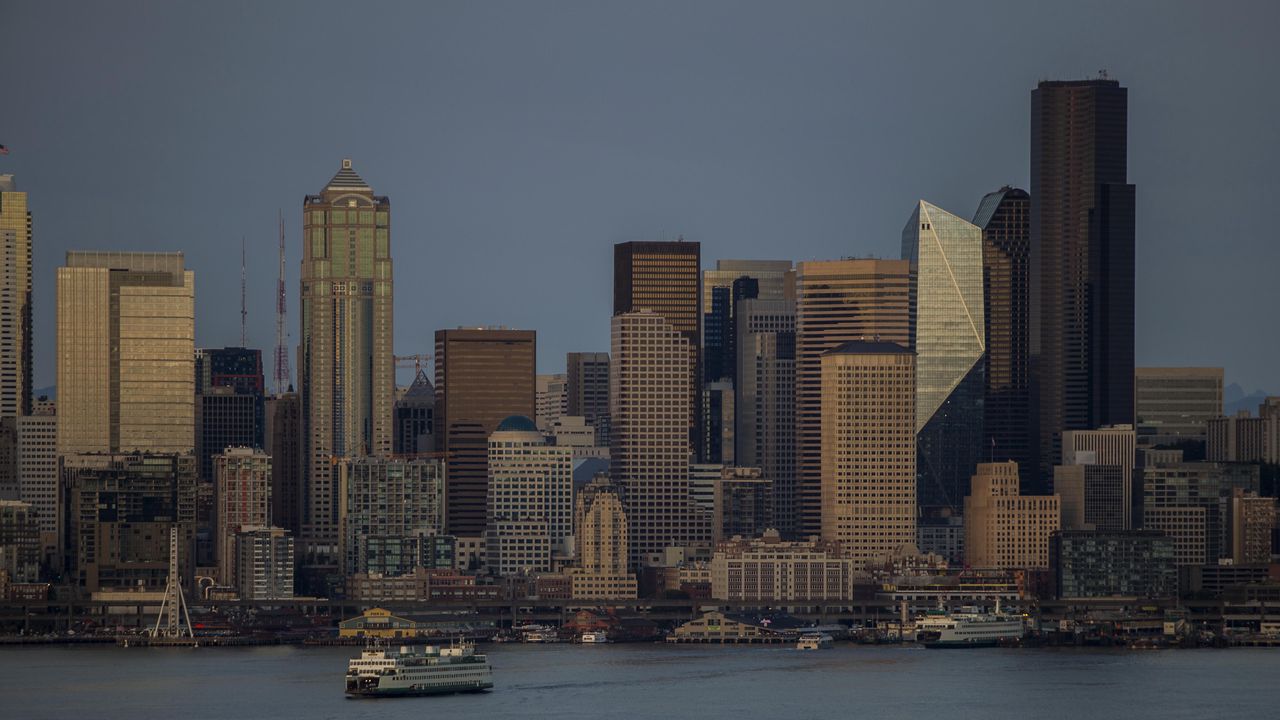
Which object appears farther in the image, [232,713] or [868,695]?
[868,695]

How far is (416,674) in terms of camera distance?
193 m

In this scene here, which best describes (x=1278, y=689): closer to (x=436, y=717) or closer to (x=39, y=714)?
(x=436, y=717)

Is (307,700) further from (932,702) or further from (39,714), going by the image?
(932,702)

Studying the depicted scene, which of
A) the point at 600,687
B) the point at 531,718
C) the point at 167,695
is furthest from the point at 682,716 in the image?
the point at 167,695

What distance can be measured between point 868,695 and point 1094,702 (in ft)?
45.4

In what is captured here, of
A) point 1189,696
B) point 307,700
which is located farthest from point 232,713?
point 1189,696

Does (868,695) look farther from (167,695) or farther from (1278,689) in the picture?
(167,695)

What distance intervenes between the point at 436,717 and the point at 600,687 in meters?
21.7

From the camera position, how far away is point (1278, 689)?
19562 centimetres

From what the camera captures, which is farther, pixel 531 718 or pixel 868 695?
pixel 868 695

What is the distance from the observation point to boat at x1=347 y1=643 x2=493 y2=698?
7505 inches

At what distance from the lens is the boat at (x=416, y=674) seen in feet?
625

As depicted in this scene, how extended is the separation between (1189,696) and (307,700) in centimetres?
5279

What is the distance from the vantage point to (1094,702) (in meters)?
186
